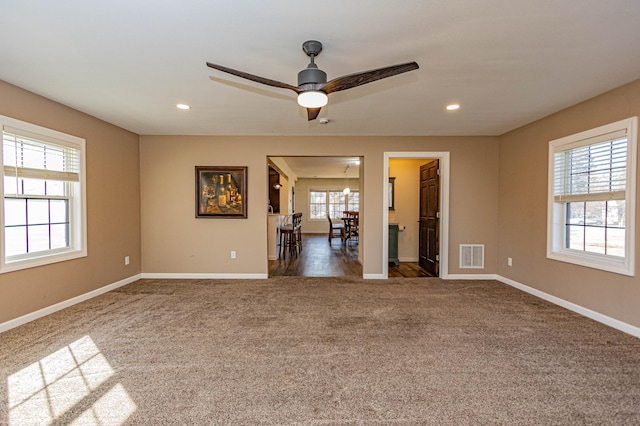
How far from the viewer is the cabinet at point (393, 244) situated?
6.00m

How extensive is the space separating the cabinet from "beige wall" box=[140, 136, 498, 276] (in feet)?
4.21

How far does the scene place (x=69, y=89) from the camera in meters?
2.93

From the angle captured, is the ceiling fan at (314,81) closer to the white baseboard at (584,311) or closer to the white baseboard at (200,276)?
the white baseboard at (584,311)

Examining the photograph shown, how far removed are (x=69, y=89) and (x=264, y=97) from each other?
6.42 feet

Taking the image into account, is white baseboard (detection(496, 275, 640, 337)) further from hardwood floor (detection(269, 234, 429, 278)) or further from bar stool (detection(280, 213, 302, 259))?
bar stool (detection(280, 213, 302, 259))

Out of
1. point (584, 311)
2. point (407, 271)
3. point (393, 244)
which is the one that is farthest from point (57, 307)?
point (584, 311)

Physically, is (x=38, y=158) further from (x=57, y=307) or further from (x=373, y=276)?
(x=373, y=276)

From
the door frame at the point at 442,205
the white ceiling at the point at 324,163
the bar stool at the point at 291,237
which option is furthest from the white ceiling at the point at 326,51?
the bar stool at the point at 291,237

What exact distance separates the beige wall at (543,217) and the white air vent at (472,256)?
289mm

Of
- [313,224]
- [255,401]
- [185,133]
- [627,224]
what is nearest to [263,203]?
[185,133]

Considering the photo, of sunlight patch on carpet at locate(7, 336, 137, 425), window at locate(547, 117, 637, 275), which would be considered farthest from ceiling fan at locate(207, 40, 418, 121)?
window at locate(547, 117, 637, 275)

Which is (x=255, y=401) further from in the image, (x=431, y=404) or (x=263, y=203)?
(x=263, y=203)

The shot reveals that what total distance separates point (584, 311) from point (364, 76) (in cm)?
355

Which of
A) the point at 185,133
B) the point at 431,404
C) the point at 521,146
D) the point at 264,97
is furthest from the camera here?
the point at 185,133
